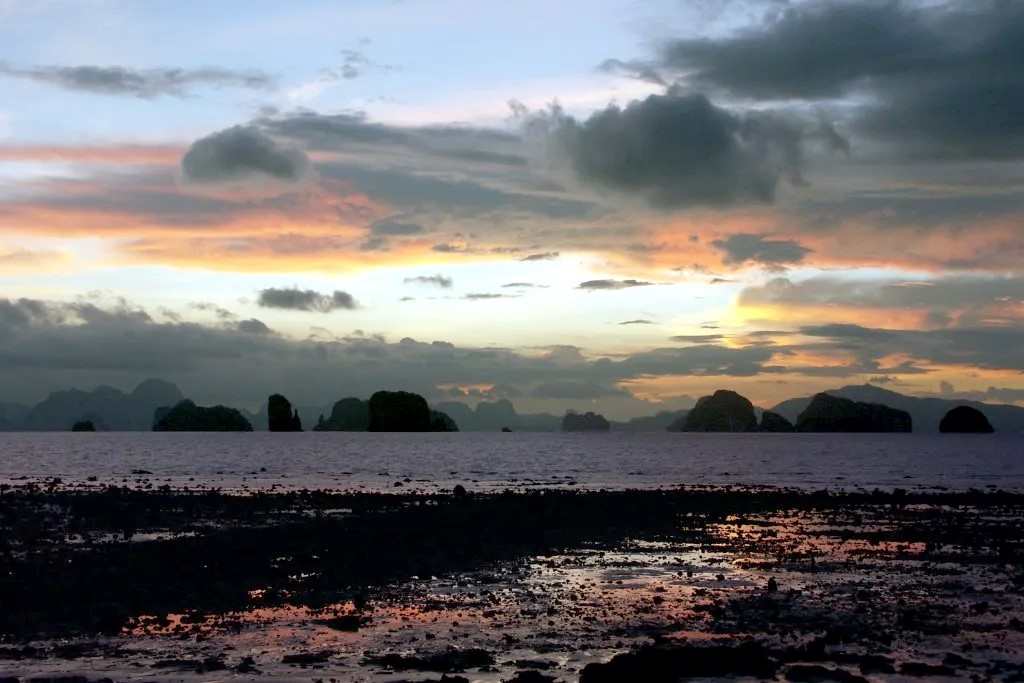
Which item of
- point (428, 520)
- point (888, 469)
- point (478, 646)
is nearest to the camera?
point (478, 646)

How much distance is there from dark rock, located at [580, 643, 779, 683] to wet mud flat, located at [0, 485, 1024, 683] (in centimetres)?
6

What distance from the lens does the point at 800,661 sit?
20.4 m

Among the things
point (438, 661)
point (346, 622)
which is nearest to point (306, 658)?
point (438, 661)

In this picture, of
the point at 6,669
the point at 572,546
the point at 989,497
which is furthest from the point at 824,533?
the point at 6,669

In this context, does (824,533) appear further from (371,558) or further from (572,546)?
(371,558)

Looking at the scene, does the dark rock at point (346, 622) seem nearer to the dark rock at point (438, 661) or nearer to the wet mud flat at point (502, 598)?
the wet mud flat at point (502, 598)

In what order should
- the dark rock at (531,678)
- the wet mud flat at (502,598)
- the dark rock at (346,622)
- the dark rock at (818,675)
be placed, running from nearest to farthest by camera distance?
the dark rock at (531,678) → the dark rock at (818,675) → the wet mud flat at (502,598) → the dark rock at (346,622)

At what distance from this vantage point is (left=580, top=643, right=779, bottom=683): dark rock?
18.2 metres

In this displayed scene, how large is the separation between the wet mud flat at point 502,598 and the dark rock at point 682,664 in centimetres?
6

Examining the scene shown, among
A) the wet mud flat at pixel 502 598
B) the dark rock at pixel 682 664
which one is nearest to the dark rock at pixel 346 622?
the wet mud flat at pixel 502 598

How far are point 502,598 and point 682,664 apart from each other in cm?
904

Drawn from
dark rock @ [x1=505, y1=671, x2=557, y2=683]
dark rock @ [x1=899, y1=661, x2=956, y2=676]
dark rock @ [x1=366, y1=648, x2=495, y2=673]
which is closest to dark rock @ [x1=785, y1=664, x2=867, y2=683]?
dark rock @ [x1=899, y1=661, x2=956, y2=676]

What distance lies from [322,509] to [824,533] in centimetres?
2798

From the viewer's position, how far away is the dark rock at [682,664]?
18172mm
